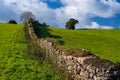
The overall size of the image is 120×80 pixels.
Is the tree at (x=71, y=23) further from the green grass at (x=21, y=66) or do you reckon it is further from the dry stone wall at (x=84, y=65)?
the dry stone wall at (x=84, y=65)

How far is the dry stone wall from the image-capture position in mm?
25777

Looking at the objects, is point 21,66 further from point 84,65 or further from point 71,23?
point 71,23

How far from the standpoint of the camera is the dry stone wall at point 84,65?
25777 mm

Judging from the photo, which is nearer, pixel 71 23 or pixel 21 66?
pixel 21 66

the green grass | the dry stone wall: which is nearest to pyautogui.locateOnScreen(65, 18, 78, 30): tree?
the green grass

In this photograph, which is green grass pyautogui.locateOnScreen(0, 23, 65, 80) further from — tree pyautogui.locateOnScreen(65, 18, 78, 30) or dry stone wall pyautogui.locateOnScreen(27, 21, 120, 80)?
tree pyautogui.locateOnScreen(65, 18, 78, 30)

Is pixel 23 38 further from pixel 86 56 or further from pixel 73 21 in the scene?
pixel 73 21

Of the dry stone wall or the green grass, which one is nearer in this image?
the dry stone wall

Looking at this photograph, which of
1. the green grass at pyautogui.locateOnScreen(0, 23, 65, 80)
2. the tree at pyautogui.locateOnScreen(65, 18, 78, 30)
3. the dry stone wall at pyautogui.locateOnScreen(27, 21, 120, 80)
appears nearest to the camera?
the dry stone wall at pyautogui.locateOnScreen(27, 21, 120, 80)

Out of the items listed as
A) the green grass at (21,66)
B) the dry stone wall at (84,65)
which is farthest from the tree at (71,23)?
the dry stone wall at (84,65)

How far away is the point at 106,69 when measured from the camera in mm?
25750

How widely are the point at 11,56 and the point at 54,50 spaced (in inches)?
364

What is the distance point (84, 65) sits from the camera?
2831 centimetres

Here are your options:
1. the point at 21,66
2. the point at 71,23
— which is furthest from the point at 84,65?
the point at 71,23
